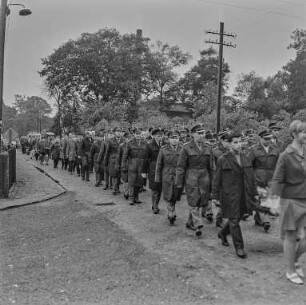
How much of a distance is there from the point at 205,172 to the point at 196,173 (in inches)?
6.8

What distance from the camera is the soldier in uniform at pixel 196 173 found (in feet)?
24.7

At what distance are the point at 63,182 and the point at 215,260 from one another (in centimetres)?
1123

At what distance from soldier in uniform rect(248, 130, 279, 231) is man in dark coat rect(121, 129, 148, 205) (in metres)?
3.33

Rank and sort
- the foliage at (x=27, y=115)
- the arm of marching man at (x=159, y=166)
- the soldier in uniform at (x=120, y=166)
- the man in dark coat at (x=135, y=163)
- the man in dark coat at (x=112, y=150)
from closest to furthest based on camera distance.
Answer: the arm of marching man at (x=159, y=166), the man in dark coat at (x=135, y=163), the soldier in uniform at (x=120, y=166), the man in dark coat at (x=112, y=150), the foliage at (x=27, y=115)

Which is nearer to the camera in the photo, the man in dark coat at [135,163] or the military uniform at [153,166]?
the military uniform at [153,166]

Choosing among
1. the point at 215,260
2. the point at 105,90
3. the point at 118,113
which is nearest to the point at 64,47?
the point at 105,90

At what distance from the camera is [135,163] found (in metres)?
11.2

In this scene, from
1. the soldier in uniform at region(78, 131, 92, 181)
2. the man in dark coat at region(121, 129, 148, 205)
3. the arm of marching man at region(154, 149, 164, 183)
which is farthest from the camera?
the soldier in uniform at region(78, 131, 92, 181)

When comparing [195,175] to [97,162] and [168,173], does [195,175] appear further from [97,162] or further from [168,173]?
[97,162]

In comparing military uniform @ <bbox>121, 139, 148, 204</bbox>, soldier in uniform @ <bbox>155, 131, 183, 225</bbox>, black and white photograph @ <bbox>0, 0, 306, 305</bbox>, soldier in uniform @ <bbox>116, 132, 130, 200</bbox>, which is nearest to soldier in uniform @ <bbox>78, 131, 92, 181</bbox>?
black and white photograph @ <bbox>0, 0, 306, 305</bbox>

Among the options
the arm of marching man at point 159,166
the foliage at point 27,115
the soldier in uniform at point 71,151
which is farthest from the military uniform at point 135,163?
the foliage at point 27,115

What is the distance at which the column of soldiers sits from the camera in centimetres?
646

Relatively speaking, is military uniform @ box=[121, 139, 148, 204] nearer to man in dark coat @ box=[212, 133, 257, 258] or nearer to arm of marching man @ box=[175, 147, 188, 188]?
arm of marching man @ box=[175, 147, 188, 188]

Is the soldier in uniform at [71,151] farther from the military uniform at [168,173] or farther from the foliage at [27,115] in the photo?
the foliage at [27,115]
